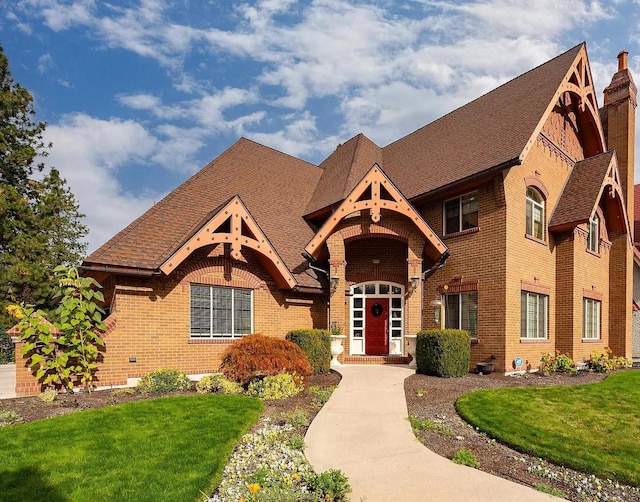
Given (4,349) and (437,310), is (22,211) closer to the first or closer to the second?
(4,349)

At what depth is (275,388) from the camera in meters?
9.73

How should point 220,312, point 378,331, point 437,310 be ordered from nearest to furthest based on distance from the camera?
1. point 220,312
2. point 437,310
3. point 378,331

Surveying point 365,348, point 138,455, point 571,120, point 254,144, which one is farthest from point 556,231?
point 138,455

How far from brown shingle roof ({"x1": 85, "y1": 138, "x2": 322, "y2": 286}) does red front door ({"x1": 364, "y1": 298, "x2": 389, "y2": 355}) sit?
2.59 m

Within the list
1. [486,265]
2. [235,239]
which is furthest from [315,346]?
[486,265]

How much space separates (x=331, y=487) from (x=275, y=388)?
516 cm

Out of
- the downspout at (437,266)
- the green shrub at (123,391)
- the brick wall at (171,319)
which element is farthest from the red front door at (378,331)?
the green shrub at (123,391)

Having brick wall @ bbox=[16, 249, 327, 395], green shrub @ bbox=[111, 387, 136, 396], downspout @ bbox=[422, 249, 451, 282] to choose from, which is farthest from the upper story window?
green shrub @ bbox=[111, 387, 136, 396]

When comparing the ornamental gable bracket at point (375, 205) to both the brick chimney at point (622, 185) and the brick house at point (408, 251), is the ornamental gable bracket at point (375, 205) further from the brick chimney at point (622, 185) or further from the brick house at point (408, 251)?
the brick chimney at point (622, 185)

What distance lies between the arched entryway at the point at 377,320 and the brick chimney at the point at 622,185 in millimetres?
10102

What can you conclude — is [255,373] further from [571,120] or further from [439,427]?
[571,120]

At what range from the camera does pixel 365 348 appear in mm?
15297

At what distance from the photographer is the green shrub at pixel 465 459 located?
232 inches

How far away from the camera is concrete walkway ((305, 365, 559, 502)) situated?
4.93 m
